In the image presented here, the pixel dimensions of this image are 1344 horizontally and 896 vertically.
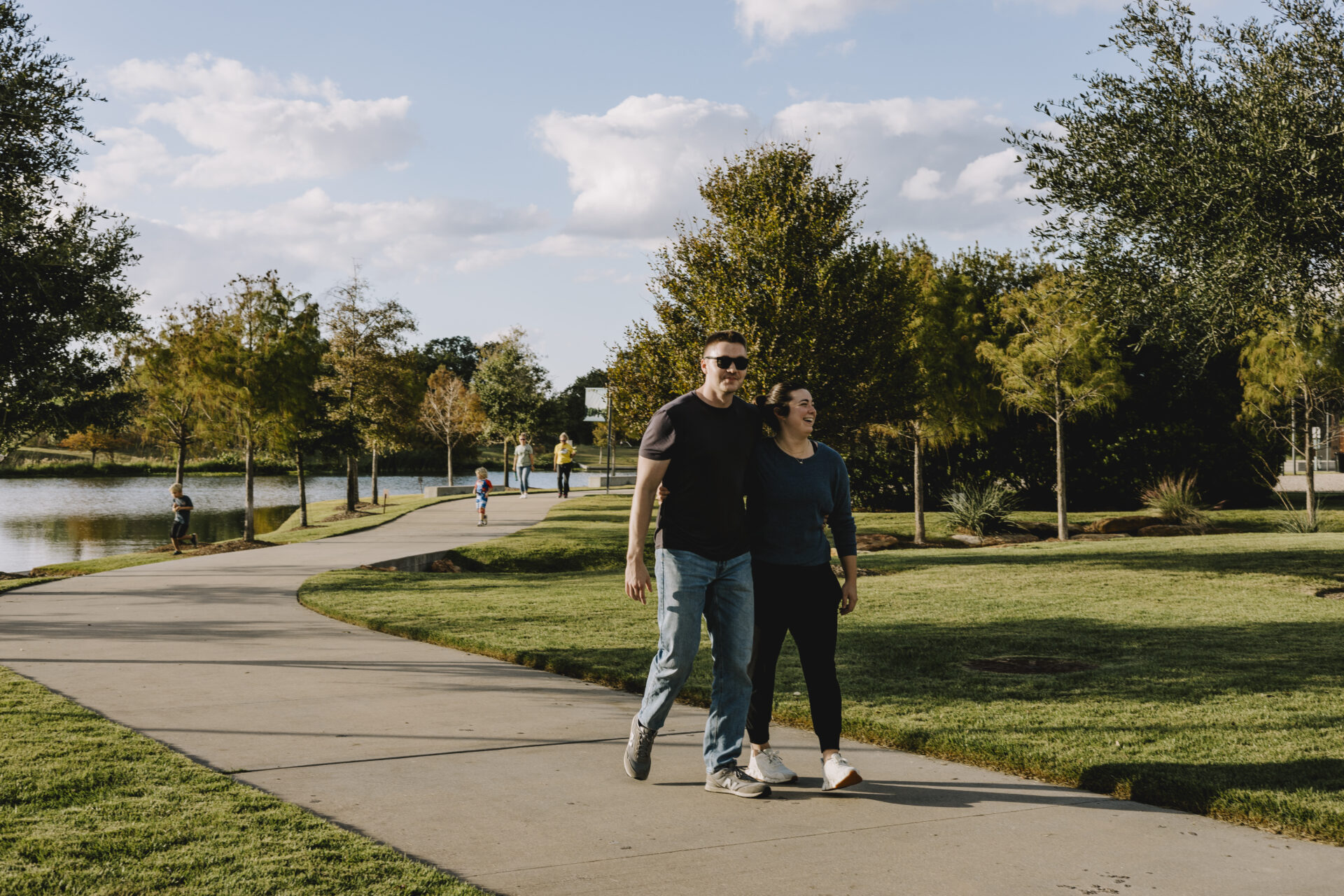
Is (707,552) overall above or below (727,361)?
below

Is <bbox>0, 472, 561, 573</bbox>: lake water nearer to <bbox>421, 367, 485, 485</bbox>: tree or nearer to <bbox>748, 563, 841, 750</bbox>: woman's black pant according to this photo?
<bbox>421, 367, 485, 485</bbox>: tree

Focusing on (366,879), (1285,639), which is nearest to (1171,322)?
(1285,639)

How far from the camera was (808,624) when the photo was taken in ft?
15.2

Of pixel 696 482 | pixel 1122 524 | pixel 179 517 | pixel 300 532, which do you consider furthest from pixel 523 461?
pixel 696 482

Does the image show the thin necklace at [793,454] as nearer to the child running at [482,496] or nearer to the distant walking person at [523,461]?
the child running at [482,496]

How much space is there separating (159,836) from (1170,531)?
21.4m

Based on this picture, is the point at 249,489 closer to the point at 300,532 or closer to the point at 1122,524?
the point at 300,532

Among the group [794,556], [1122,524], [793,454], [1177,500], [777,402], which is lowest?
[1122,524]

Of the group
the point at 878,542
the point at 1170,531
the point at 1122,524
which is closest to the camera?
the point at 878,542

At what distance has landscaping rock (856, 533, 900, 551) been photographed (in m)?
20.0

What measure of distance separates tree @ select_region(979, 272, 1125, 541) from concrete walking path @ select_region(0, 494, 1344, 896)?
1577 centimetres

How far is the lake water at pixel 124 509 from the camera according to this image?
1046 inches

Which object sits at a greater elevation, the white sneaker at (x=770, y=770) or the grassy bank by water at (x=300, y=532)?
the white sneaker at (x=770, y=770)

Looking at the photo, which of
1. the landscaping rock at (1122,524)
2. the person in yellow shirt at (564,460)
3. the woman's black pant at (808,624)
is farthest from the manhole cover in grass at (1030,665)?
the person in yellow shirt at (564,460)
